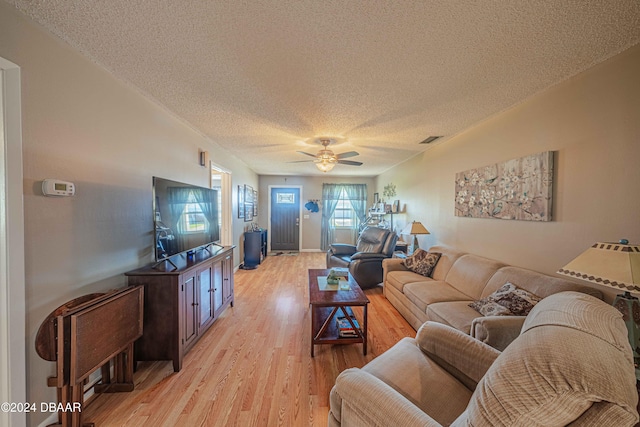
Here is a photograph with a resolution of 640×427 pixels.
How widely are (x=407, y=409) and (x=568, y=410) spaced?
1.65 feet

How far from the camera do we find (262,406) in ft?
5.34

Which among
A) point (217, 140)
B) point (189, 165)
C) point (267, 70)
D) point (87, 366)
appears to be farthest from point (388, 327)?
point (217, 140)

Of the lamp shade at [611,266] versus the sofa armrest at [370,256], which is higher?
the lamp shade at [611,266]

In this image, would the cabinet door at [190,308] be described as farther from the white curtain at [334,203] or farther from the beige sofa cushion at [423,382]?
the white curtain at [334,203]

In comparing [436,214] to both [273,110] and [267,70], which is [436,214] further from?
[267,70]

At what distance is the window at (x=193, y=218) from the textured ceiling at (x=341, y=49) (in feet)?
3.26

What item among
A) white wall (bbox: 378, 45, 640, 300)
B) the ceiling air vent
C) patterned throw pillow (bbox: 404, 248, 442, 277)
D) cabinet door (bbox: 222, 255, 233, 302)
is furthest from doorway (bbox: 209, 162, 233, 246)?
white wall (bbox: 378, 45, 640, 300)

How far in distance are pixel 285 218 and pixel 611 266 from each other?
21.7 feet

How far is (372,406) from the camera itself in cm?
98

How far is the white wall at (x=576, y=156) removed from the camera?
1.58m

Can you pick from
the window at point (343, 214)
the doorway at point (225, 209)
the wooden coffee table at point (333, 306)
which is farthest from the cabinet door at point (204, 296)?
the window at point (343, 214)

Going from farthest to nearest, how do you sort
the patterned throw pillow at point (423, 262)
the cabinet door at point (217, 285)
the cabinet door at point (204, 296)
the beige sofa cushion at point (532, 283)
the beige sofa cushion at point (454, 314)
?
the patterned throw pillow at point (423, 262) → the cabinet door at point (217, 285) → the cabinet door at point (204, 296) → the beige sofa cushion at point (454, 314) → the beige sofa cushion at point (532, 283)

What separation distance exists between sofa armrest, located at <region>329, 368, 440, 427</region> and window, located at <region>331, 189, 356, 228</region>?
618 centimetres

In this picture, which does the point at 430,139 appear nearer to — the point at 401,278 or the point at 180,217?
the point at 401,278
